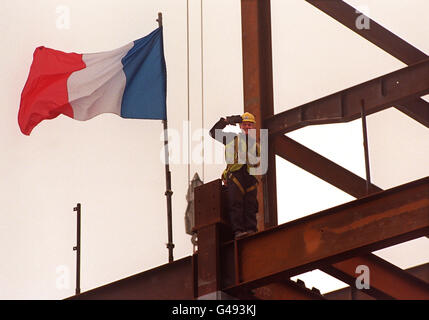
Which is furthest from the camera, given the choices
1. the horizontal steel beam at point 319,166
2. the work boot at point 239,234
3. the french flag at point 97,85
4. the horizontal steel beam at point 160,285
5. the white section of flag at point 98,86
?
the white section of flag at point 98,86

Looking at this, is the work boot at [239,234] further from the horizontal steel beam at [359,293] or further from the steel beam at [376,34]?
the horizontal steel beam at [359,293]

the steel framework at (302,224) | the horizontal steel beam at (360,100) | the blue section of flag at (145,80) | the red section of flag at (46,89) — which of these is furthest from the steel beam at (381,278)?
the red section of flag at (46,89)

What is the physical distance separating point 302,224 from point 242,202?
1172 mm

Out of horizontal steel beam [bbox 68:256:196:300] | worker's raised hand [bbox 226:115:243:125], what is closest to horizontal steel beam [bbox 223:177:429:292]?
horizontal steel beam [bbox 68:256:196:300]

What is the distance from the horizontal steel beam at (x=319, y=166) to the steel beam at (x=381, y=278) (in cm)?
292

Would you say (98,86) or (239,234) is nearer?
(239,234)

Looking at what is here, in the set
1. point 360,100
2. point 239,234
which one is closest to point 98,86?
point 360,100

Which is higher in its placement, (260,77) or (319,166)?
(260,77)

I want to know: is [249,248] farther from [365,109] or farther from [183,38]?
[183,38]

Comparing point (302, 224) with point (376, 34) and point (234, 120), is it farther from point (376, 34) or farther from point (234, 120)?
point (376, 34)

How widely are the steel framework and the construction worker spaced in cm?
17

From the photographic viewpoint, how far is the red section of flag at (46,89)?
70.9 feet

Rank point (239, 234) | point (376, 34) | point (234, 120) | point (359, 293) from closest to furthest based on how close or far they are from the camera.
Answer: point (239, 234)
point (234, 120)
point (376, 34)
point (359, 293)

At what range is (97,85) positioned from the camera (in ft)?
72.4
